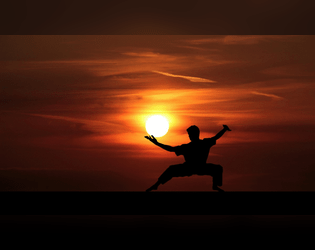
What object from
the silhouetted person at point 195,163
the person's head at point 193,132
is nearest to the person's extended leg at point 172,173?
the silhouetted person at point 195,163

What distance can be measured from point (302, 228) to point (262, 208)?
448cm

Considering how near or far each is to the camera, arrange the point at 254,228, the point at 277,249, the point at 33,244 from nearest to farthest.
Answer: the point at 277,249, the point at 33,244, the point at 254,228

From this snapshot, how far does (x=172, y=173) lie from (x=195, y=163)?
0.73m

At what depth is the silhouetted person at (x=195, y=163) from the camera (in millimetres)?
10898

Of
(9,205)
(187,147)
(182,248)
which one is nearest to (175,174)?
(187,147)

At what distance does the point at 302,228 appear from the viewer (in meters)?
14.2

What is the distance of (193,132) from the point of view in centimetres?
1098

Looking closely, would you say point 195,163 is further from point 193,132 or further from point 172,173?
point 193,132

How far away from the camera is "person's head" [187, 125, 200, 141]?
11.0 m

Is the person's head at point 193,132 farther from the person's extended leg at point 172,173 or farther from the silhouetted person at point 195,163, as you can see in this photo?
the person's extended leg at point 172,173

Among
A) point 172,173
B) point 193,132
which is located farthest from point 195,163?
point 193,132

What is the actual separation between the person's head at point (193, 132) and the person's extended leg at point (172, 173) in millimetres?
844

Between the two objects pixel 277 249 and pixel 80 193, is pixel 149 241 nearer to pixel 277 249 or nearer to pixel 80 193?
pixel 80 193

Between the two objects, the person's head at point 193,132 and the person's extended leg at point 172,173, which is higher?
the person's head at point 193,132
